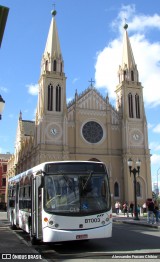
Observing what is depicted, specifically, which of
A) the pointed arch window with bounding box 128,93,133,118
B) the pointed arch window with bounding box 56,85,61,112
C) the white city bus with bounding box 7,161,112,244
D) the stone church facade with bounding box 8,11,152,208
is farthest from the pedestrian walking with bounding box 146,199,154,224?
the pointed arch window with bounding box 128,93,133,118

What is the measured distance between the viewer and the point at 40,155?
4631 centimetres

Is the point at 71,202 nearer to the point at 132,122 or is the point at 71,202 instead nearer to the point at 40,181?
the point at 40,181

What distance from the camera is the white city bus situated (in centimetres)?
1094

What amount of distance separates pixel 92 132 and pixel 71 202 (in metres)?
39.5

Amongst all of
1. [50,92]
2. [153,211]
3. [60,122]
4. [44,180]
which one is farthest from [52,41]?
[44,180]

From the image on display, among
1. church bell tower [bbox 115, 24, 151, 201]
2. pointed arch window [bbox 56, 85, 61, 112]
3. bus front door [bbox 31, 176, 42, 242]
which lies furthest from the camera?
church bell tower [bbox 115, 24, 151, 201]

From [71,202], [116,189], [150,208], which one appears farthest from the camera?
[116,189]

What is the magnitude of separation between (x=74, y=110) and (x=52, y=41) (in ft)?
39.1

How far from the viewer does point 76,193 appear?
1131 cm

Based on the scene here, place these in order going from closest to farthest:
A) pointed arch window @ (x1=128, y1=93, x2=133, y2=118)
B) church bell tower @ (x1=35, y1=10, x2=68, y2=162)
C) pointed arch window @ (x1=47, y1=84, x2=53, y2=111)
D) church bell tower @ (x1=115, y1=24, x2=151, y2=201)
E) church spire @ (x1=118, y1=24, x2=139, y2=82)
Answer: church bell tower @ (x1=35, y1=10, x2=68, y2=162) → pointed arch window @ (x1=47, y1=84, x2=53, y2=111) → church bell tower @ (x1=115, y1=24, x2=151, y2=201) → pointed arch window @ (x1=128, y1=93, x2=133, y2=118) → church spire @ (x1=118, y1=24, x2=139, y2=82)

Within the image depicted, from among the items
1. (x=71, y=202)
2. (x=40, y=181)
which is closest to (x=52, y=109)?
(x=40, y=181)

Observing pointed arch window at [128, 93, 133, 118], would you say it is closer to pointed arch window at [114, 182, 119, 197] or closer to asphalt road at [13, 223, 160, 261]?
pointed arch window at [114, 182, 119, 197]

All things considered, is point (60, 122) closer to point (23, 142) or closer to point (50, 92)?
point (50, 92)

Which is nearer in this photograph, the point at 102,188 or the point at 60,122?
the point at 102,188
